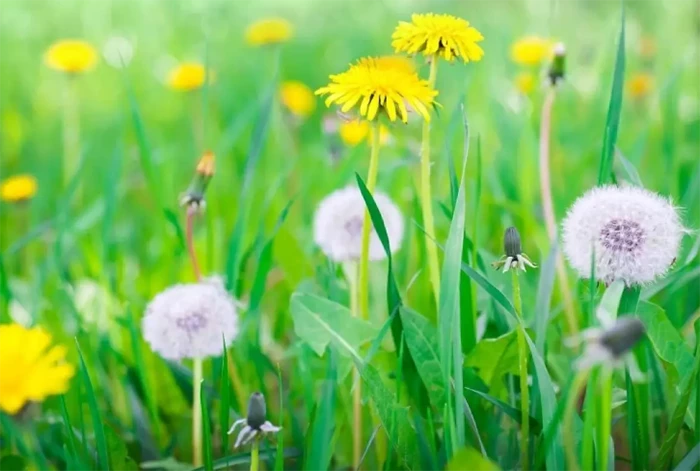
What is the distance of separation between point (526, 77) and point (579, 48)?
92cm

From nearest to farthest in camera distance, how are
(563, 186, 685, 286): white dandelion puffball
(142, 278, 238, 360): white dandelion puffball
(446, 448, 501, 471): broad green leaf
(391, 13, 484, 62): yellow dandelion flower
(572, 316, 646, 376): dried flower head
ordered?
(572, 316, 646, 376): dried flower head, (446, 448, 501, 471): broad green leaf, (563, 186, 685, 286): white dandelion puffball, (391, 13, 484, 62): yellow dandelion flower, (142, 278, 238, 360): white dandelion puffball

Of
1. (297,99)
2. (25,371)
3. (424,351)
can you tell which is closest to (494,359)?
(424,351)

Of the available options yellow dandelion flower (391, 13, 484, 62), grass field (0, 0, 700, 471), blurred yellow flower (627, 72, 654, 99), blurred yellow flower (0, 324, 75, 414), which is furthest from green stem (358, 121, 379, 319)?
blurred yellow flower (627, 72, 654, 99)

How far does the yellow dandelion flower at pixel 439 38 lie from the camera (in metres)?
0.99

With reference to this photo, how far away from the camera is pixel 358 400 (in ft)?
3.55

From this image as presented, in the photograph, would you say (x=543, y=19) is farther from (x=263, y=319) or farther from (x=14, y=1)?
(x=14, y=1)

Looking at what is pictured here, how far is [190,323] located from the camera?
1116 mm

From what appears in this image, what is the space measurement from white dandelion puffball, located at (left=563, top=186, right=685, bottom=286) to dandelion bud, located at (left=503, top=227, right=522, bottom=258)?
3.0 inches

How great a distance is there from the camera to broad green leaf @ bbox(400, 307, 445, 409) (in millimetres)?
1033

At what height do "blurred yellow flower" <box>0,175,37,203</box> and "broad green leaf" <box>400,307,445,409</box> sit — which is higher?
"blurred yellow flower" <box>0,175,37,203</box>

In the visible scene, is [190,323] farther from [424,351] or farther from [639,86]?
[639,86]

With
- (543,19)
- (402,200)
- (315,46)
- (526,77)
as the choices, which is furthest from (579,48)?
(402,200)

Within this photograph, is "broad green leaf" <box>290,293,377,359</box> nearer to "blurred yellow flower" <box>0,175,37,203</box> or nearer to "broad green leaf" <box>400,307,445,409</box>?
"broad green leaf" <box>400,307,445,409</box>

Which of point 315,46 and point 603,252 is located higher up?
point 315,46
